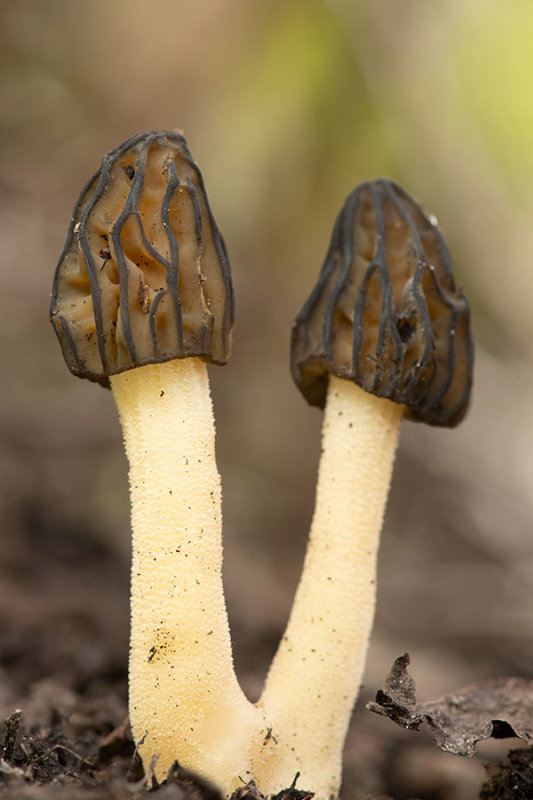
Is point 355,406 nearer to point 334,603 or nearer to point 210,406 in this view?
point 210,406

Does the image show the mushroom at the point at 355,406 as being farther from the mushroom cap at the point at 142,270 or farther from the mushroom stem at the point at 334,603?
the mushroom cap at the point at 142,270

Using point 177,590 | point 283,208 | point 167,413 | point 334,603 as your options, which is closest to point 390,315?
point 167,413

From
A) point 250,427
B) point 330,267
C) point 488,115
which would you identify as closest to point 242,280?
point 250,427

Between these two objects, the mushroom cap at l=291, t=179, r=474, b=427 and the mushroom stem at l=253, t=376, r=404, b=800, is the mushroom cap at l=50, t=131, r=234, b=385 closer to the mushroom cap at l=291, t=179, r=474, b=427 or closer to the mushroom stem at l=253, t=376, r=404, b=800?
the mushroom cap at l=291, t=179, r=474, b=427

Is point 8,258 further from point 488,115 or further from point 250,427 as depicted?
point 488,115

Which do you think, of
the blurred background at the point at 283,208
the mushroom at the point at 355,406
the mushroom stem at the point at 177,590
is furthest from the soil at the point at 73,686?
the blurred background at the point at 283,208
